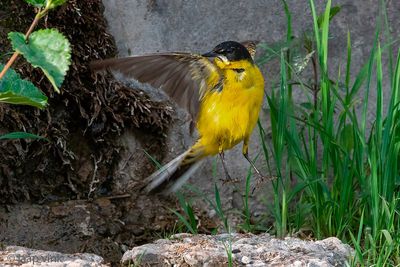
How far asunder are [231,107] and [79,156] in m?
1.00

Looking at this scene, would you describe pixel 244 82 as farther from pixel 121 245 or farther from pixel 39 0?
pixel 39 0

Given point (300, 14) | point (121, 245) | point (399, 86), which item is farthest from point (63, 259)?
point (300, 14)

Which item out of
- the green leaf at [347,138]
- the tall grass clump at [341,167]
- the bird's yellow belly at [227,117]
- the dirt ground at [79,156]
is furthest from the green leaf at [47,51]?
the green leaf at [347,138]

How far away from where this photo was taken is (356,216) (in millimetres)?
4629

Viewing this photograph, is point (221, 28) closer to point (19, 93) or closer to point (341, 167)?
point (341, 167)

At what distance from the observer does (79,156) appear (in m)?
5.04

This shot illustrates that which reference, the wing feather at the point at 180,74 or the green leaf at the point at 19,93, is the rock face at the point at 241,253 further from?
the green leaf at the point at 19,93

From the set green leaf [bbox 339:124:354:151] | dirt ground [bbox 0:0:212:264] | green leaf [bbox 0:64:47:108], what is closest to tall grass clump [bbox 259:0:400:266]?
green leaf [bbox 339:124:354:151]

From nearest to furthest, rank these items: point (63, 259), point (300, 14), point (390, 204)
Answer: point (63, 259)
point (390, 204)
point (300, 14)

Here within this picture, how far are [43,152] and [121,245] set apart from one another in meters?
0.69

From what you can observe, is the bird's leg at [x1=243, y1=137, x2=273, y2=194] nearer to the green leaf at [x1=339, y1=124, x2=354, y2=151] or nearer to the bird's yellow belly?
the bird's yellow belly

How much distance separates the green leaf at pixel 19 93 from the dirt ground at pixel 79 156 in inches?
85.3

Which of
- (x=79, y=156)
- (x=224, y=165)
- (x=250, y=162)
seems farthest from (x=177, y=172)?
(x=79, y=156)

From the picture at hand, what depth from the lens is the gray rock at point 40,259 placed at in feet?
11.2
